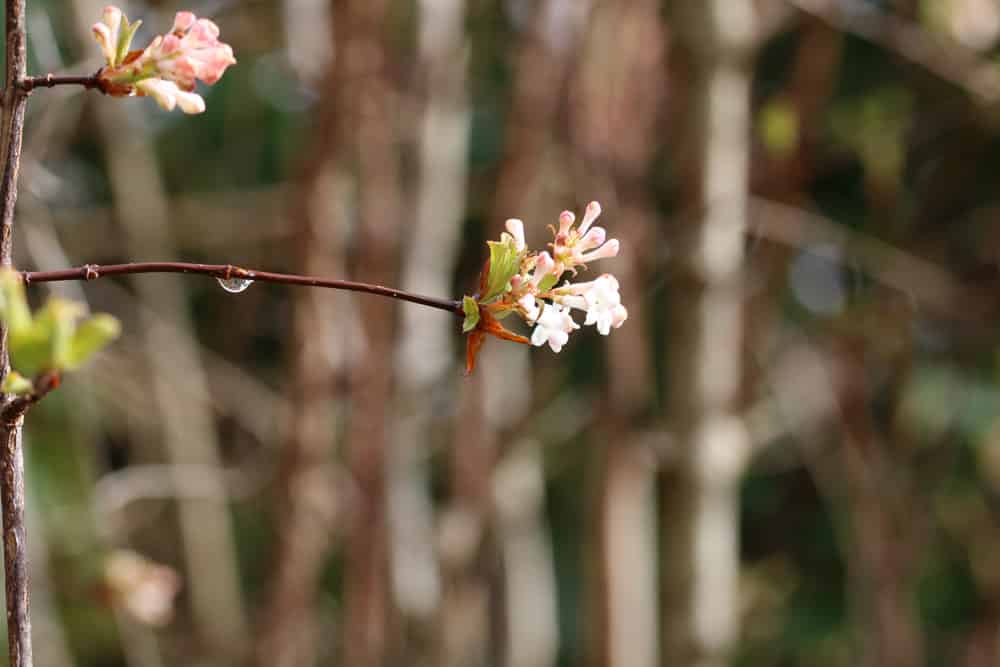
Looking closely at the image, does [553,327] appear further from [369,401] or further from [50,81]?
[369,401]

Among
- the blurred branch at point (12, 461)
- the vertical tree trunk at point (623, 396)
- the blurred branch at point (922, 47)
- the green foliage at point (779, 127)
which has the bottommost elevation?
the blurred branch at point (12, 461)


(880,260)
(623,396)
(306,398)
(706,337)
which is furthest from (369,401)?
(880,260)

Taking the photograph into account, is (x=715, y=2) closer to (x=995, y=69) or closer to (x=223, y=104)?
(x=995, y=69)

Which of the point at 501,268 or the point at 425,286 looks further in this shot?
the point at 425,286

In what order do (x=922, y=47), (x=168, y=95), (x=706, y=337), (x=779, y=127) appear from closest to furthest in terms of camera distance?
1. (x=168, y=95)
2. (x=706, y=337)
3. (x=779, y=127)
4. (x=922, y=47)

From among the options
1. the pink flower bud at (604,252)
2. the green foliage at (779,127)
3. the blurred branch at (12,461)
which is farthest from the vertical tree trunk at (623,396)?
the blurred branch at (12,461)

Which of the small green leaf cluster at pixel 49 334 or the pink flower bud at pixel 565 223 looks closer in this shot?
the small green leaf cluster at pixel 49 334

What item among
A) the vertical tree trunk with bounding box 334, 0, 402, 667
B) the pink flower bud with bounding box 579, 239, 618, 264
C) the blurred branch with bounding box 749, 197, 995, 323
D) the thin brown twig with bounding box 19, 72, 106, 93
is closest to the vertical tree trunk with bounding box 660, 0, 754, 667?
the blurred branch with bounding box 749, 197, 995, 323

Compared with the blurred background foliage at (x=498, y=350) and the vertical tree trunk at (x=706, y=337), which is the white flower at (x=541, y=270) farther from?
the vertical tree trunk at (x=706, y=337)
